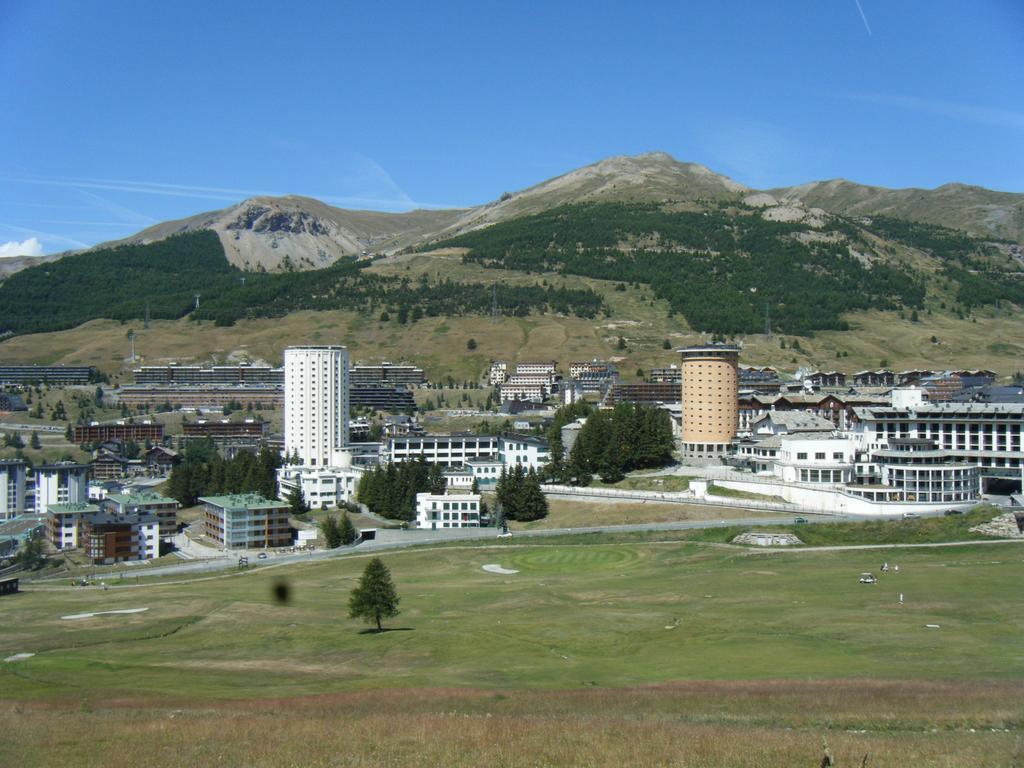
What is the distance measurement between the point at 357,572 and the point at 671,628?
33.7 metres

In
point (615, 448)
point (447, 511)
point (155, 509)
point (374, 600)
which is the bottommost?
point (155, 509)

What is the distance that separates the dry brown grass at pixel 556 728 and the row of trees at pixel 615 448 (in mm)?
71295

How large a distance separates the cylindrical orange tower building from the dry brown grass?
83122 millimetres

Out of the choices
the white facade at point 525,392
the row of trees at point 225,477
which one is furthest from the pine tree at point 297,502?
the white facade at point 525,392

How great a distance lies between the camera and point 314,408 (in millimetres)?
131875

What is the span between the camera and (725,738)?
24172 mm

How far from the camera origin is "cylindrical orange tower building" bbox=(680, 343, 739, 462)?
114 m

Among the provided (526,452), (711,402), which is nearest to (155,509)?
(526,452)

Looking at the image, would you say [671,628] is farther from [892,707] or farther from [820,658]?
[892,707]

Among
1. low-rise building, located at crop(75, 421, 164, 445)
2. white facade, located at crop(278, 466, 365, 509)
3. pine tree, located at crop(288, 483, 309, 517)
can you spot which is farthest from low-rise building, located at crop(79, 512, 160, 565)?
low-rise building, located at crop(75, 421, 164, 445)

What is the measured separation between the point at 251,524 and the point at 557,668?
62372 millimetres

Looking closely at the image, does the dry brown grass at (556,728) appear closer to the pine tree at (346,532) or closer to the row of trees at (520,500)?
the pine tree at (346,532)

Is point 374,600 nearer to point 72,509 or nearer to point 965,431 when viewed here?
point 965,431

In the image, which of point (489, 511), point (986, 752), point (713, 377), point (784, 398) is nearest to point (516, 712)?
point (986, 752)
